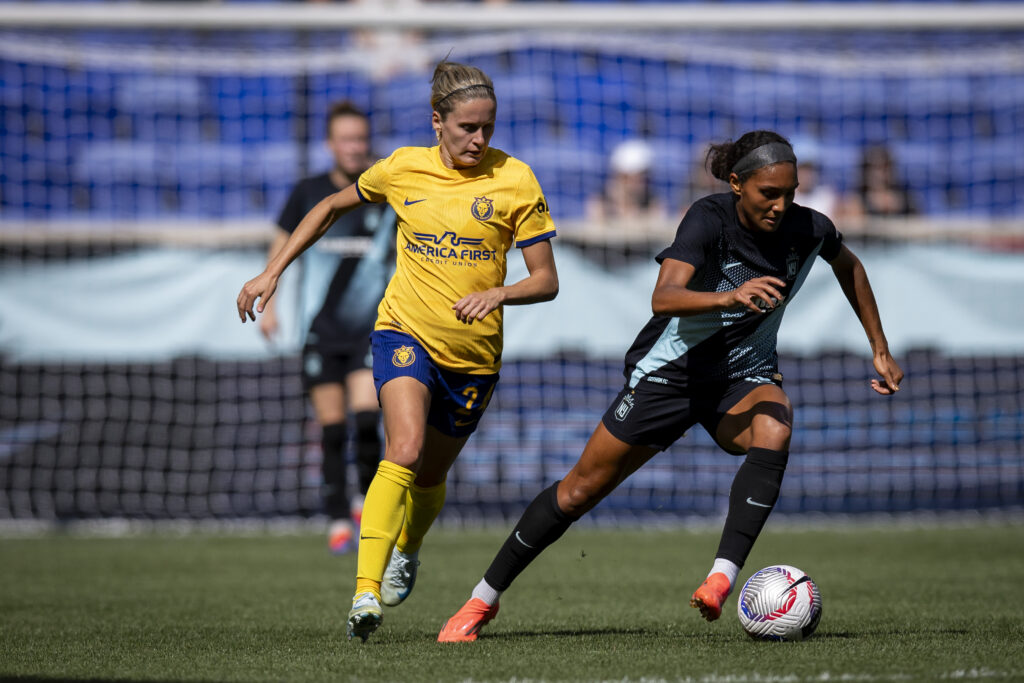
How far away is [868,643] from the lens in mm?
4559

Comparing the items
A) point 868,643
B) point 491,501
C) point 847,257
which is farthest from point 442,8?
point 868,643

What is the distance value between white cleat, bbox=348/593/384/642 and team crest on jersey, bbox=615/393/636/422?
3.79ft

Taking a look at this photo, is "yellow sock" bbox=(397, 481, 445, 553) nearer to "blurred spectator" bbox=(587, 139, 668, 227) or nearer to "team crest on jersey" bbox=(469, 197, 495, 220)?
"team crest on jersey" bbox=(469, 197, 495, 220)

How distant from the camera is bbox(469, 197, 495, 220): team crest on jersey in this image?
4992 mm

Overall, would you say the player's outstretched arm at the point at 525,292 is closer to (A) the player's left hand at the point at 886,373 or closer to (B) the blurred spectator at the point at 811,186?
(A) the player's left hand at the point at 886,373

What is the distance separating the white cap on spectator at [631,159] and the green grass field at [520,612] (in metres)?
3.39

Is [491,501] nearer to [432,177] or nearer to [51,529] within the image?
[51,529]

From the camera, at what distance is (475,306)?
4.56 m

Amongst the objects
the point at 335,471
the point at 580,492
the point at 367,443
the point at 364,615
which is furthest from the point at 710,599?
the point at 335,471

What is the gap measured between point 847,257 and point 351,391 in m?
4.12

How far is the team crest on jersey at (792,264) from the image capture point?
16.5 feet

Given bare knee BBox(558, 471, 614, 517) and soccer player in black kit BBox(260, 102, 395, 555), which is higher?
soccer player in black kit BBox(260, 102, 395, 555)

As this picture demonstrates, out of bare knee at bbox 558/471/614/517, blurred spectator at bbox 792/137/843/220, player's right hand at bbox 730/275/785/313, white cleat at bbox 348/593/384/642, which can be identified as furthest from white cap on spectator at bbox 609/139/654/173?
white cleat at bbox 348/593/384/642

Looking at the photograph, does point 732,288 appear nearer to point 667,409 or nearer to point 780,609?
point 667,409
